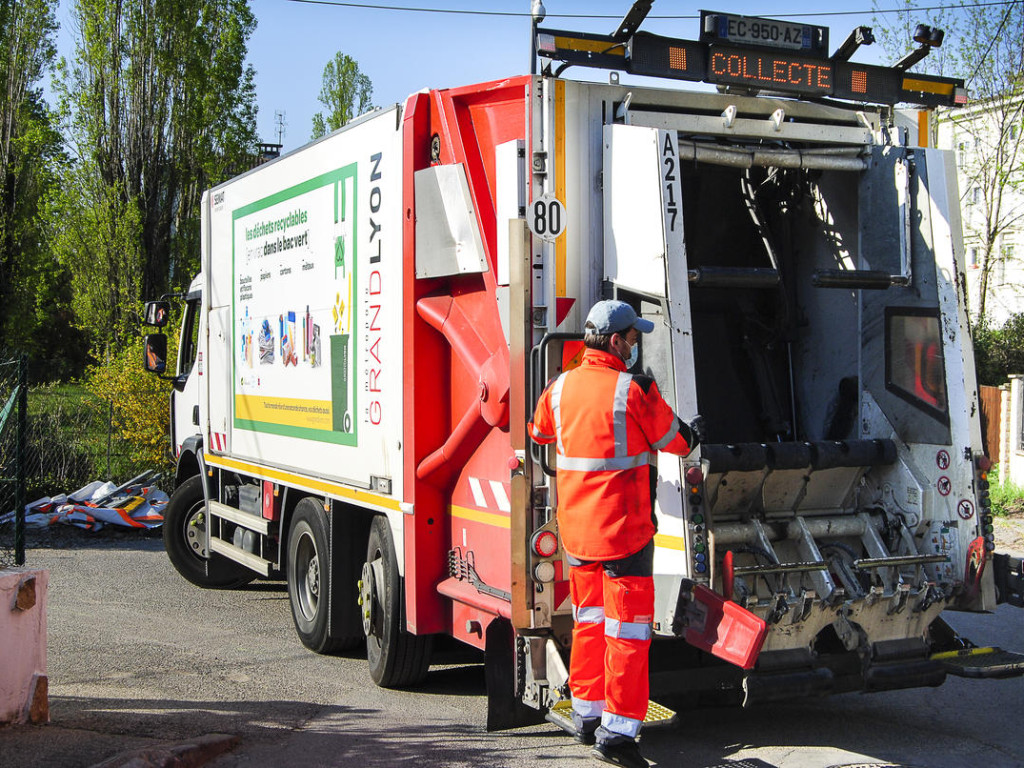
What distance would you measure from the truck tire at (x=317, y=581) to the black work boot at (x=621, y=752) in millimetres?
2608

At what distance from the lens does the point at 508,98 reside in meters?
5.23

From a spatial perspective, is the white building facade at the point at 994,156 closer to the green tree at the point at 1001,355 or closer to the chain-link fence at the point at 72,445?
the green tree at the point at 1001,355

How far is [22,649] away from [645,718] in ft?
8.96

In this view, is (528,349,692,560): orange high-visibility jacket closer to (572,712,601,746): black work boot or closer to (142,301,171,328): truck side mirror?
(572,712,601,746): black work boot

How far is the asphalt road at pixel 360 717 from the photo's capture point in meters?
4.98

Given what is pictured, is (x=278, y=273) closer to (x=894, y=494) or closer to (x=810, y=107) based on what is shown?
(x=810, y=107)

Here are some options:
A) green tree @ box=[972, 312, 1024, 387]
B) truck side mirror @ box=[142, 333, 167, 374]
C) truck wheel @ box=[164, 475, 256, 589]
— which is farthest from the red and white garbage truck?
green tree @ box=[972, 312, 1024, 387]

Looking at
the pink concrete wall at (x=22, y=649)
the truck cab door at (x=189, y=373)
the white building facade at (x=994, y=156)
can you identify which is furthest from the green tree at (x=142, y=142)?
the pink concrete wall at (x=22, y=649)

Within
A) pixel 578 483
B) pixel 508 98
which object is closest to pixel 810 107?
pixel 508 98

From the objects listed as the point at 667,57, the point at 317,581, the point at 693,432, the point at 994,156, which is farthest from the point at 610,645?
the point at 994,156

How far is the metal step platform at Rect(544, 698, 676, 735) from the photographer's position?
15.1 ft

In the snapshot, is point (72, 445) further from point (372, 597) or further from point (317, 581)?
point (372, 597)

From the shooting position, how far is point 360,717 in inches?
226

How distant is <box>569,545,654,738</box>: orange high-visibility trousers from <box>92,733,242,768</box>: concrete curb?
1.55 meters
